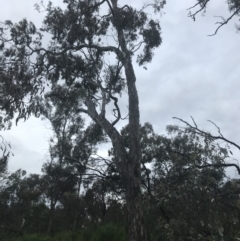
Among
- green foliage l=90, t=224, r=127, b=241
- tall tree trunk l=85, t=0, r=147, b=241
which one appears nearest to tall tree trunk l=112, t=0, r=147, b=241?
tall tree trunk l=85, t=0, r=147, b=241

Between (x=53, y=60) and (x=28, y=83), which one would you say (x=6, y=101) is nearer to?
(x=28, y=83)

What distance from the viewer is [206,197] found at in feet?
20.8

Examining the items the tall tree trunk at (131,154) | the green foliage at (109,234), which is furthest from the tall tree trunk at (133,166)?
the green foliage at (109,234)

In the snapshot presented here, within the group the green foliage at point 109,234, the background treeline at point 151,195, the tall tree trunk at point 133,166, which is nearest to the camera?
the background treeline at point 151,195

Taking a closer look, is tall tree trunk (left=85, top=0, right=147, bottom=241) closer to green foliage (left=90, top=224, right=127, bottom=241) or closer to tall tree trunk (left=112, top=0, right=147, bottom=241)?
tall tree trunk (left=112, top=0, right=147, bottom=241)

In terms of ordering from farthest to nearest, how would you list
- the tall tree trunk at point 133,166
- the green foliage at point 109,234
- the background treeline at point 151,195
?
the green foliage at point 109,234 < the tall tree trunk at point 133,166 < the background treeline at point 151,195

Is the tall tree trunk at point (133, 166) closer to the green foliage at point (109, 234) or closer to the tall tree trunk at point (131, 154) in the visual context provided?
the tall tree trunk at point (131, 154)

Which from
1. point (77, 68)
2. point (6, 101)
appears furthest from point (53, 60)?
point (6, 101)

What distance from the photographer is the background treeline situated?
6285 mm

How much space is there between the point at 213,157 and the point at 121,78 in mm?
7753

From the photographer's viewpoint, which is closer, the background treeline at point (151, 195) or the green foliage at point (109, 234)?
the background treeline at point (151, 195)

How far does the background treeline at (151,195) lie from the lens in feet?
20.6

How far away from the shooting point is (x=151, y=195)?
8.05m

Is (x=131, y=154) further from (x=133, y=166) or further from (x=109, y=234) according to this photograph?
(x=109, y=234)
